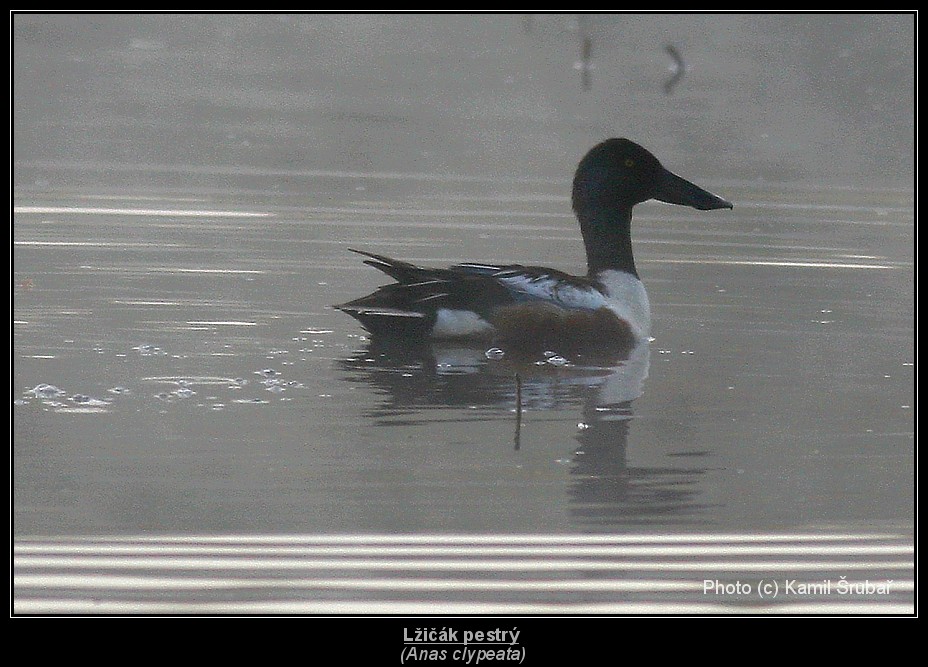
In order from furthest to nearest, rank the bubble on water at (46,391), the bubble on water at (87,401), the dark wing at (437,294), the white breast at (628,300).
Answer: the white breast at (628,300)
the dark wing at (437,294)
the bubble on water at (46,391)
the bubble on water at (87,401)

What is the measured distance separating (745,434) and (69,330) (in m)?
3.72

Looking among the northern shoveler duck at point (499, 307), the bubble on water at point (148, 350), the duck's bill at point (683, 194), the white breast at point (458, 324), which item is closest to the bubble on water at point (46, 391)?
the bubble on water at point (148, 350)

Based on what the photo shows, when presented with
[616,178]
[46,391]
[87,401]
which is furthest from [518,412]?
[616,178]

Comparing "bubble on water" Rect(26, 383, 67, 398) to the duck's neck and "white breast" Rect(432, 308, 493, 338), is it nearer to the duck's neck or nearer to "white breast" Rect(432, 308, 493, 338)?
"white breast" Rect(432, 308, 493, 338)

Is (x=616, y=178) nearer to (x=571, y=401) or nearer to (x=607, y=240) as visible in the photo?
(x=607, y=240)

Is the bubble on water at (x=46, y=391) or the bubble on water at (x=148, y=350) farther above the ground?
the bubble on water at (x=148, y=350)

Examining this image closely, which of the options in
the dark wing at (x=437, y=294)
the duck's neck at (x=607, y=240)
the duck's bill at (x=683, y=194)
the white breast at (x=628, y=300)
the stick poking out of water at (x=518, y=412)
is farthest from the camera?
the duck's bill at (x=683, y=194)

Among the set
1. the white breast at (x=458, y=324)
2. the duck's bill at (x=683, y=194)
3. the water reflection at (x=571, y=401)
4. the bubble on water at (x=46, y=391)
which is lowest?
the water reflection at (x=571, y=401)

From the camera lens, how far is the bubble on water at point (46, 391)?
7.42 m

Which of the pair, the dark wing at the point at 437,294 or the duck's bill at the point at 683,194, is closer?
the dark wing at the point at 437,294

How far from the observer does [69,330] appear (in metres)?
8.79

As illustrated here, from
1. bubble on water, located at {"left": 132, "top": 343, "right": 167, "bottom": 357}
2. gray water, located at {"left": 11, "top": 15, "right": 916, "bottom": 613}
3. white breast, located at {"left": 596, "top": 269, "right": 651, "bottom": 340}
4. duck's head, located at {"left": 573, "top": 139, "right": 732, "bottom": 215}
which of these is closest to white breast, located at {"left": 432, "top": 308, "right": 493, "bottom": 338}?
gray water, located at {"left": 11, "top": 15, "right": 916, "bottom": 613}

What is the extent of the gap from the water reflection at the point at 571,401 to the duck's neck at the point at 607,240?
583 mm

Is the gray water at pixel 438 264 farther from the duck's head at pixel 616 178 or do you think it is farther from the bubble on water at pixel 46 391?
the duck's head at pixel 616 178
